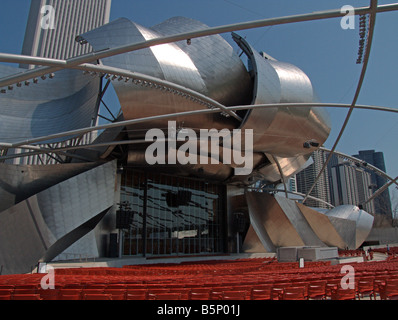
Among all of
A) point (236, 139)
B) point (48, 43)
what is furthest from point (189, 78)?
point (48, 43)

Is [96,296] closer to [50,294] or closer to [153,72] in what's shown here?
[50,294]

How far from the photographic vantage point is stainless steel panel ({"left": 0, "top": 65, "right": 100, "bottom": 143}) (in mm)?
25656

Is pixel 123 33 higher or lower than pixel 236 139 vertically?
higher

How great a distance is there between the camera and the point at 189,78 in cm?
2364

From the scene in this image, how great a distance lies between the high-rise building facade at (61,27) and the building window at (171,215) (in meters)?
53.7

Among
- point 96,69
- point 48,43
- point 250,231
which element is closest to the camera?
point 96,69

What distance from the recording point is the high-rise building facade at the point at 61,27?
244 feet

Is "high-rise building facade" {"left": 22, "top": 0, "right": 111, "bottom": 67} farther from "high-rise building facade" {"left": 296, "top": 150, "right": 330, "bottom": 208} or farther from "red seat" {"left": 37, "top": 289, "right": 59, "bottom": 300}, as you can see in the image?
"high-rise building facade" {"left": 296, "top": 150, "right": 330, "bottom": 208}

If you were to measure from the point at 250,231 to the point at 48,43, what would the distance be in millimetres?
65748

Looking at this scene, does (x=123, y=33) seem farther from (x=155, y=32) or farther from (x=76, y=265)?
(x=76, y=265)

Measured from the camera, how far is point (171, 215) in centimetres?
3259

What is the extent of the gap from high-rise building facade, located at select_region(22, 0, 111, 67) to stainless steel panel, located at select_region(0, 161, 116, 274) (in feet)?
195

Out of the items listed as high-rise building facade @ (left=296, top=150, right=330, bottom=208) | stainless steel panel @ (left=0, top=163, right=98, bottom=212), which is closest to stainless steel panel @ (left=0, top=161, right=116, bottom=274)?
stainless steel panel @ (left=0, top=163, right=98, bottom=212)
